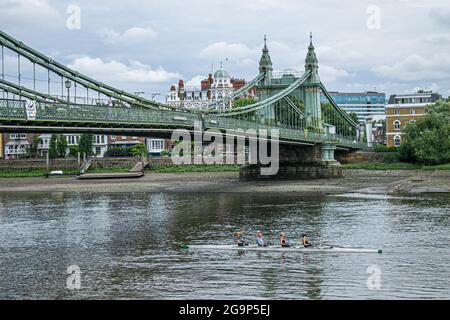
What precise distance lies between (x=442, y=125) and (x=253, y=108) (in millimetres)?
23864

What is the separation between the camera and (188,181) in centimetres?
8719

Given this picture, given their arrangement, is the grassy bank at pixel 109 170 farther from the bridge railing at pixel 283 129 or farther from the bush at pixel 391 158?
the bush at pixel 391 158

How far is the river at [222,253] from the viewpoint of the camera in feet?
90.8

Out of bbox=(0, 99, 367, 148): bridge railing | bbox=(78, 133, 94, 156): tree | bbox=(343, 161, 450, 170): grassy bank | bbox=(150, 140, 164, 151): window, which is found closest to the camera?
bbox=(0, 99, 367, 148): bridge railing

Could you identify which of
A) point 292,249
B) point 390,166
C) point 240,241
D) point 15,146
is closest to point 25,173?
point 15,146

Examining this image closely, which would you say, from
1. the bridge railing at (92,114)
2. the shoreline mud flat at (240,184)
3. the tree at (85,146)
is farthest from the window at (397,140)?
the bridge railing at (92,114)

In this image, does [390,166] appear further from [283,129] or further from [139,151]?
[139,151]

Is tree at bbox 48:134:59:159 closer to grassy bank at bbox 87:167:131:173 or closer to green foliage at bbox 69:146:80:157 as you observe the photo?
green foliage at bbox 69:146:80:157

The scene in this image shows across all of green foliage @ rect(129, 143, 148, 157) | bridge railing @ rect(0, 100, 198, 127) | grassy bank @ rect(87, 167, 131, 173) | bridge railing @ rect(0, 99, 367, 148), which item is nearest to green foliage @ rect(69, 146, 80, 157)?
green foliage @ rect(129, 143, 148, 157)

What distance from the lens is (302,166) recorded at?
87688 mm

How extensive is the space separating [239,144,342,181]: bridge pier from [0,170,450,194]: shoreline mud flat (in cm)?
176

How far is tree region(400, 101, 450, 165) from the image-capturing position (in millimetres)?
86438

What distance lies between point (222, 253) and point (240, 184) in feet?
149

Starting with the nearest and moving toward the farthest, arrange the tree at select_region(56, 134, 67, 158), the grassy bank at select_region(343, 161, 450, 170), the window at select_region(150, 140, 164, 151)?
1. the grassy bank at select_region(343, 161, 450, 170)
2. the tree at select_region(56, 134, 67, 158)
3. the window at select_region(150, 140, 164, 151)
